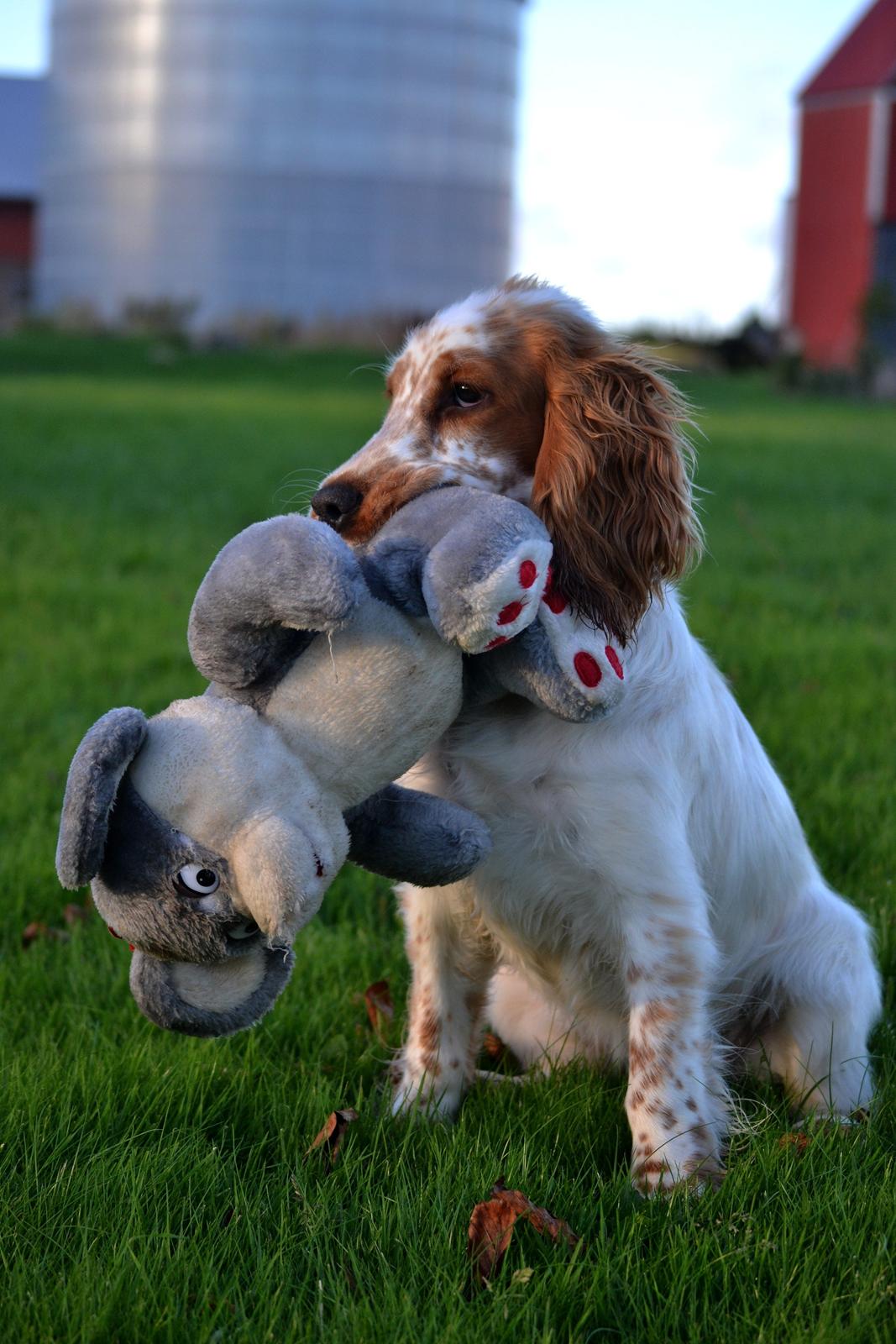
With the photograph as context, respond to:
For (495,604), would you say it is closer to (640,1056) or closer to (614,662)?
(614,662)

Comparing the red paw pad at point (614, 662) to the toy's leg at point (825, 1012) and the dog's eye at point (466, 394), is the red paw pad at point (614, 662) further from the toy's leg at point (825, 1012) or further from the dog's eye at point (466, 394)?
the toy's leg at point (825, 1012)

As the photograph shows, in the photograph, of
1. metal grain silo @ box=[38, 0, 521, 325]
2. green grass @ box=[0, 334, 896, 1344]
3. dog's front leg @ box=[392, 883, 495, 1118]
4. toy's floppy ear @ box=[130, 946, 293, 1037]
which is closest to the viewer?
green grass @ box=[0, 334, 896, 1344]

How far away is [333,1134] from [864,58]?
36327 mm

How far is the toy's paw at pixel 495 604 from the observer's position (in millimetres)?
→ 2105

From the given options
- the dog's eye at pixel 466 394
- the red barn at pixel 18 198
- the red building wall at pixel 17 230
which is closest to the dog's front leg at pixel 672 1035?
the dog's eye at pixel 466 394

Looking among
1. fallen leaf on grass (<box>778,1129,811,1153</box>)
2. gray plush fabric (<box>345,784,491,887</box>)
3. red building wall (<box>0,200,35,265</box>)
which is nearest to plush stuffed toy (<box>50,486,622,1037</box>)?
gray plush fabric (<box>345,784,491,887</box>)

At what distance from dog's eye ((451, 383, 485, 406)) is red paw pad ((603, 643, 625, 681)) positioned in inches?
28.4

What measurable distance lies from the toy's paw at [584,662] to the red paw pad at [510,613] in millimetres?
179

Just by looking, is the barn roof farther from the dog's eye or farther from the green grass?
the dog's eye

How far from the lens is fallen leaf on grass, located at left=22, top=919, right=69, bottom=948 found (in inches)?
139

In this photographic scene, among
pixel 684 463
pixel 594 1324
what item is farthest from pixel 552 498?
pixel 594 1324

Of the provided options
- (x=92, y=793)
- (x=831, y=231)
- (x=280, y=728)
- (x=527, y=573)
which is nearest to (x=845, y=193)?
(x=831, y=231)

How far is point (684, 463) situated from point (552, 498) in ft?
1.06

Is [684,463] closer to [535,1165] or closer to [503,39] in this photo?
[535,1165]
